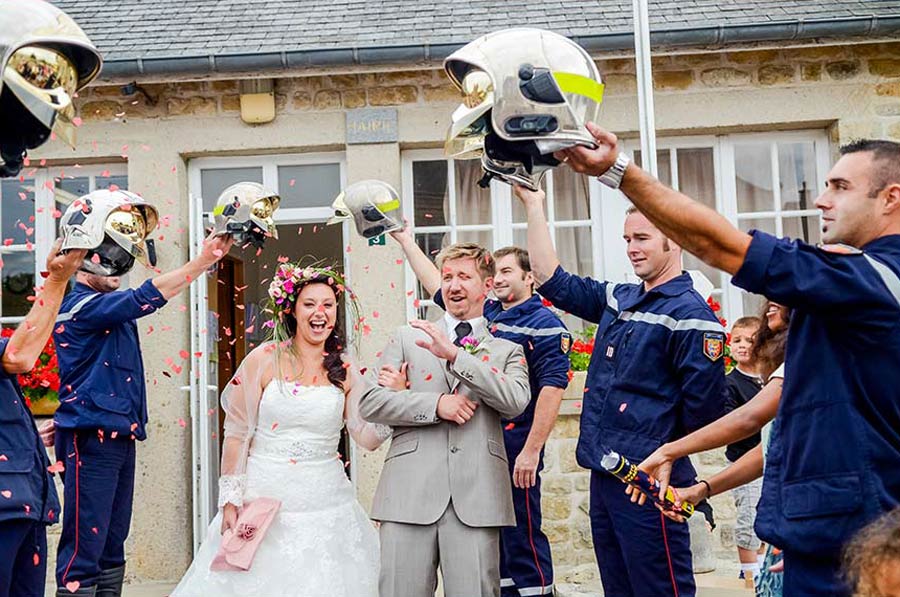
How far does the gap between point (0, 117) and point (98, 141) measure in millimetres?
5138

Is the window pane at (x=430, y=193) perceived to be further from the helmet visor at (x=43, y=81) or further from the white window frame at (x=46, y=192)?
the helmet visor at (x=43, y=81)

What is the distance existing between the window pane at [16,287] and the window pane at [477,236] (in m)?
3.30

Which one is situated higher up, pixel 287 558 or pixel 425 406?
pixel 425 406

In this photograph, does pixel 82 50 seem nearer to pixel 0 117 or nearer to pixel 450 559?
pixel 0 117

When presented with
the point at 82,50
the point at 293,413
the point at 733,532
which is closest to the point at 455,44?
the point at 293,413

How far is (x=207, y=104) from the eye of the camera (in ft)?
25.6

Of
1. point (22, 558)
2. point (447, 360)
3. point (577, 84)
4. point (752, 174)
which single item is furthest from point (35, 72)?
point (752, 174)

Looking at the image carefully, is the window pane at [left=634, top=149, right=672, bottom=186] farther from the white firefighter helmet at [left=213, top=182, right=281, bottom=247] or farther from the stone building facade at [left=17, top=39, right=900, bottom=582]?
the white firefighter helmet at [left=213, top=182, right=281, bottom=247]

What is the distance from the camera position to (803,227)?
25.6ft

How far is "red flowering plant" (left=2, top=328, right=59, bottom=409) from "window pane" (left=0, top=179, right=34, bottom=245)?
31.1 inches

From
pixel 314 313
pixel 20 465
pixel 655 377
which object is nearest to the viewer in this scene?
pixel 20 465

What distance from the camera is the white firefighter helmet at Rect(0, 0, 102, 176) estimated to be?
2.82 m

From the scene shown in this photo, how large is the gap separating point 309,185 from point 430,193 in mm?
937

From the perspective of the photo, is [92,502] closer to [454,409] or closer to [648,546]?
[454,409]
